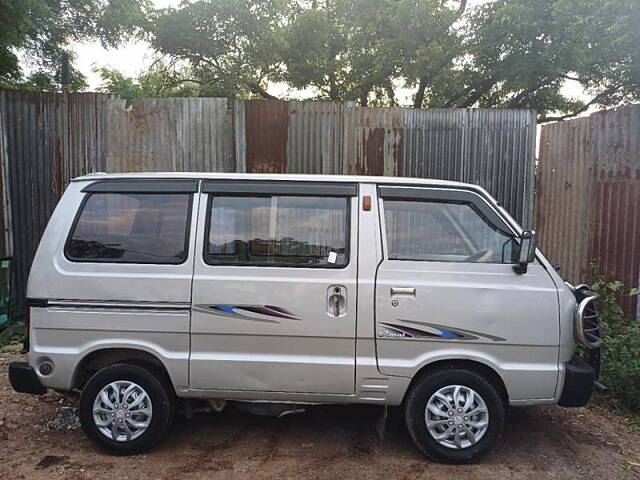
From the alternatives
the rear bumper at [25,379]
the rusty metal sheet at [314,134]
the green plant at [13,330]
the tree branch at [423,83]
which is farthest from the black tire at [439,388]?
the tree branch at [423,83]

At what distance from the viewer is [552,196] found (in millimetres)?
6598

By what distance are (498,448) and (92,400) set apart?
294 centimetres

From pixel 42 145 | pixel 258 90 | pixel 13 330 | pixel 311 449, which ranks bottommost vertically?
pixel 311 449

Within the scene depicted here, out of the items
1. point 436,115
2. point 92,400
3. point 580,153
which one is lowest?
point 92,400

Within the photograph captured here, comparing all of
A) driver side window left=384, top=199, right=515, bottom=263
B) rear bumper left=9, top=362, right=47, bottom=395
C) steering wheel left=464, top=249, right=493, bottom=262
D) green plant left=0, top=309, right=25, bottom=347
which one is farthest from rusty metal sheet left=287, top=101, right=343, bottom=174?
green plant left=0, top=309, right=25, bottom=347

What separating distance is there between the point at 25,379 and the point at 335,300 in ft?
7.43

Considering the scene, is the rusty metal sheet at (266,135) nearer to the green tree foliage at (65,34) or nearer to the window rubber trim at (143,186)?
the window rubber trim at (143,186)

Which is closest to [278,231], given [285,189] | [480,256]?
[285,189]

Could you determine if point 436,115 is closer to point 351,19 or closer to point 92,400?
point 92,400

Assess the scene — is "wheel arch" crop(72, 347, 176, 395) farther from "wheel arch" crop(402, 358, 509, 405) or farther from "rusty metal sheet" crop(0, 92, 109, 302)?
"rusty metal sheet" crop(0, 92, 109, 302)

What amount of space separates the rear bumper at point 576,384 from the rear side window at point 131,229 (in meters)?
2.76

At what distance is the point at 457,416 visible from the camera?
3.46 metres

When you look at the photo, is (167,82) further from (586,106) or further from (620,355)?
(620,355)

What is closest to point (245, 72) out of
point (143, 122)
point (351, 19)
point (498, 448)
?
point (351, 19)
